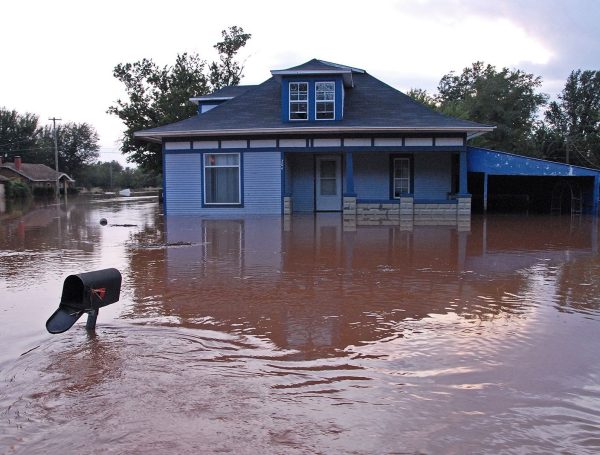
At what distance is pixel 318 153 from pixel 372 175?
2.58m

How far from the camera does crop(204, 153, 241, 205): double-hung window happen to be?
72.4 ft

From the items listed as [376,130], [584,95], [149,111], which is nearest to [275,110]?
[376,130]

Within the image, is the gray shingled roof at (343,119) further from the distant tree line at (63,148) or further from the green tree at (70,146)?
the green tree at (70,146)

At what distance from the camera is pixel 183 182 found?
2233 cm

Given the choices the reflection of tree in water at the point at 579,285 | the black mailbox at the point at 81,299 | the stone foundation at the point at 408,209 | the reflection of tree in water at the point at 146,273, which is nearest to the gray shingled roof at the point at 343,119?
the stone foundation at the point at 408,209

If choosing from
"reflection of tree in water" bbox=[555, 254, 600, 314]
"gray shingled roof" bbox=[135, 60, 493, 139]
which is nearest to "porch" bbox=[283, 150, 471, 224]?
"gray shingled roof" bbox=[135, 60, 493, 139]

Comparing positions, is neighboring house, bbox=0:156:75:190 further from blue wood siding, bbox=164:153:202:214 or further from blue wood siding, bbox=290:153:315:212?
blue wood siding, bbox=290:153:315:212

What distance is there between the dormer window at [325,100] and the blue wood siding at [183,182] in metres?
5.15

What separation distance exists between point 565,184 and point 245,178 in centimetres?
1395

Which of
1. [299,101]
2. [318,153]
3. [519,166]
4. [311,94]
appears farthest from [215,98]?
[519,166]

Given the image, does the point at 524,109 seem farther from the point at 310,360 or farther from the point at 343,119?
the point at 310,360

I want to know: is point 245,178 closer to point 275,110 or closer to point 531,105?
point 275,110

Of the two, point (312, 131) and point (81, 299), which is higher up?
point (312, 131)

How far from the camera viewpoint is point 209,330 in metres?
5.68
